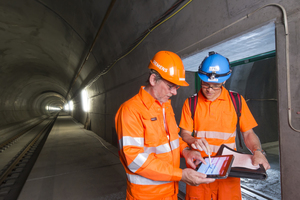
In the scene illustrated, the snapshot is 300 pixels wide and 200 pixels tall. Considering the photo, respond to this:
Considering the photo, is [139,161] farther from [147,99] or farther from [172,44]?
[172,44]

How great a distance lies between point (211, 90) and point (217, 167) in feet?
3.03

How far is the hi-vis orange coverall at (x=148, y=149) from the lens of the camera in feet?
4.87

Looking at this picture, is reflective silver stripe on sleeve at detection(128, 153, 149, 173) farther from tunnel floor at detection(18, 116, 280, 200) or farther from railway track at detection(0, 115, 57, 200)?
railway track at detection(0, 115, 57, 200)

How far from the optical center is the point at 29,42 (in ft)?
32.8

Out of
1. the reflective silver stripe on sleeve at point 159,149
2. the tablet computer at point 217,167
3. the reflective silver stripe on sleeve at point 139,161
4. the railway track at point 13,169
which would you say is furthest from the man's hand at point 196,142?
the railway track at point 13,169

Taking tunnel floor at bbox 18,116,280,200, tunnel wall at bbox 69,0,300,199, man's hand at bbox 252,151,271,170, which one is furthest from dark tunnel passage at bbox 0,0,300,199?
tunnel floor at bbox 18,116,280,200

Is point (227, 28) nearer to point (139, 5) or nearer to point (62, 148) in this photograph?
point (139, 5)

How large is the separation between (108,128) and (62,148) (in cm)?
211

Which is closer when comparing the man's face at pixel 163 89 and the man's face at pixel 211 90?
the man's face at pixel 163 89

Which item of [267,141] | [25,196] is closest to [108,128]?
[25,196]

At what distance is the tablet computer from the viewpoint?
4.56 ft

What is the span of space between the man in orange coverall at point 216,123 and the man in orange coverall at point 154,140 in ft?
1.30

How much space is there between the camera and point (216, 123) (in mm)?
2098

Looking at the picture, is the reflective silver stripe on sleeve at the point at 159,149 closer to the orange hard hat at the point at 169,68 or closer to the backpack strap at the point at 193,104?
the orange hard hat at the point at 169,68
